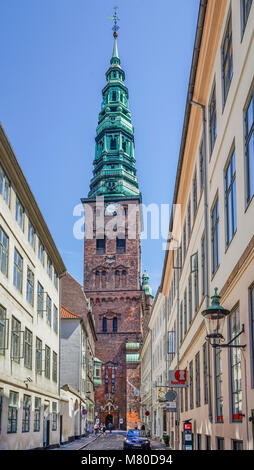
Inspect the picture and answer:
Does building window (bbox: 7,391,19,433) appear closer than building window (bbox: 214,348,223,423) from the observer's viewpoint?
No

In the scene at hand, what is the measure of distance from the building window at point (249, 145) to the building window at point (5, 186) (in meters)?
13.5

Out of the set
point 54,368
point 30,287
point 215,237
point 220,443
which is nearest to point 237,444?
point 220,443

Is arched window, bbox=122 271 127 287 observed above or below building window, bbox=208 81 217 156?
above

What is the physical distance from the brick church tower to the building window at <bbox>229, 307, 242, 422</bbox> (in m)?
74.5

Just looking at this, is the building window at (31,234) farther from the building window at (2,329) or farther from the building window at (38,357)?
the building window at (2,329)

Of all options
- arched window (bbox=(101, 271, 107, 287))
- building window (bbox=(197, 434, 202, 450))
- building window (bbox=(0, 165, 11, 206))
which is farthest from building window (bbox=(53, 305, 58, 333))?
arched window (bbox=(101, 271, 107, 287))

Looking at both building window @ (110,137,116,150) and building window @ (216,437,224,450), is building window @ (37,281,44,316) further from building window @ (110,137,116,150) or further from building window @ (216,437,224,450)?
building window @ (110,137,116,150)

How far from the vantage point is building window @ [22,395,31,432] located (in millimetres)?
28172

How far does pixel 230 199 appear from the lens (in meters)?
13.3

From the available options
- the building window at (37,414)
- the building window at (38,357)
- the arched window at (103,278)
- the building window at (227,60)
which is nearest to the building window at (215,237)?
the building window at (227,60)

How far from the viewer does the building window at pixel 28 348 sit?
93.4ft

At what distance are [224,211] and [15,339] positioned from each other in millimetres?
14345

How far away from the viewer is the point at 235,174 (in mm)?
12555

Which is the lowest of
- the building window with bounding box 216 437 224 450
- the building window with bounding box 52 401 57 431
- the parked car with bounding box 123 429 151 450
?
the parked car with bounding box 123 429 151 450
